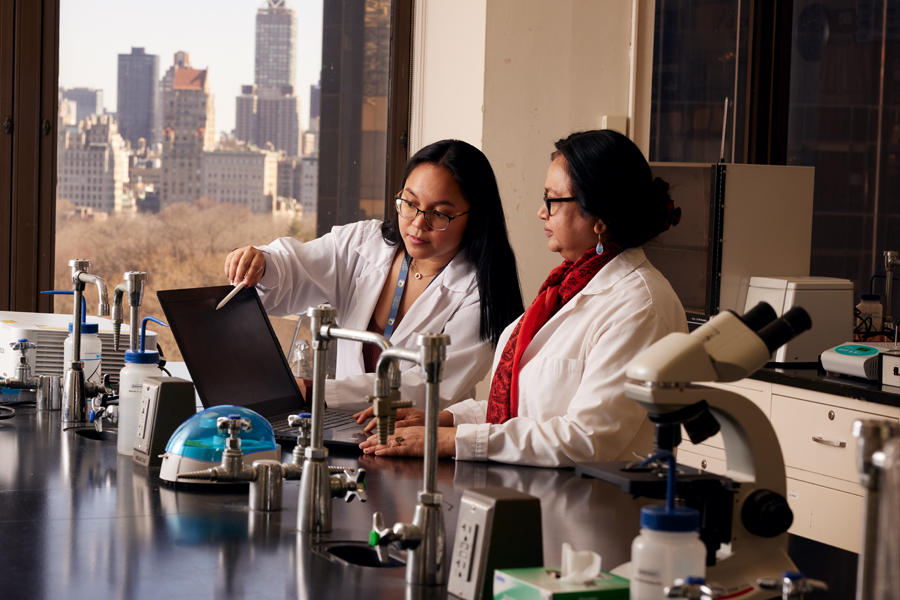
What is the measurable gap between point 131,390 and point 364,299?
32.2 inches

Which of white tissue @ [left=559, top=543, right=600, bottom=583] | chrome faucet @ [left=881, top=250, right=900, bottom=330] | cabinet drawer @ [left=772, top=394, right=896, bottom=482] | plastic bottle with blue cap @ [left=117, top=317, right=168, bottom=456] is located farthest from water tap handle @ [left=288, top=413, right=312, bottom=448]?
chrome faucet @ [left=881, top=250, right=900, bottom=330]

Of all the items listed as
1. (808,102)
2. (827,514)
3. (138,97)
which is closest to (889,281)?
(827,514)

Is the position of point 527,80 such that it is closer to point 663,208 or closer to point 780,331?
point 663,208

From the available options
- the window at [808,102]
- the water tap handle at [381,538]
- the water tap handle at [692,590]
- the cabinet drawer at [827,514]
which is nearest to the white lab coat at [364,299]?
the water tap handle at [381,538]

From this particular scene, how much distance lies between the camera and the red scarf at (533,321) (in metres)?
1.93

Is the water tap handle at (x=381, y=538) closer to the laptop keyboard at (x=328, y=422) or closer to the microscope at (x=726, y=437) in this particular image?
the microscope at (x=726, y=437)

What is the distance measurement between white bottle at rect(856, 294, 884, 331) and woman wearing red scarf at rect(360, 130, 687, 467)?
5.41 ft

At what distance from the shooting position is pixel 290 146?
12.3 feet

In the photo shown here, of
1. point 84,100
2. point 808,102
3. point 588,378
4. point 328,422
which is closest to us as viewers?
point 588,378

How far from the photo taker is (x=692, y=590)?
846mm

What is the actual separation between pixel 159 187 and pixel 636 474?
2.90 m

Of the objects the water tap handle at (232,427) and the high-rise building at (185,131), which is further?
the high-rise building at (185,131)

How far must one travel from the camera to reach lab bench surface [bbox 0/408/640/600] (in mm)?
1096

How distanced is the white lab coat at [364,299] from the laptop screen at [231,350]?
149 mm
